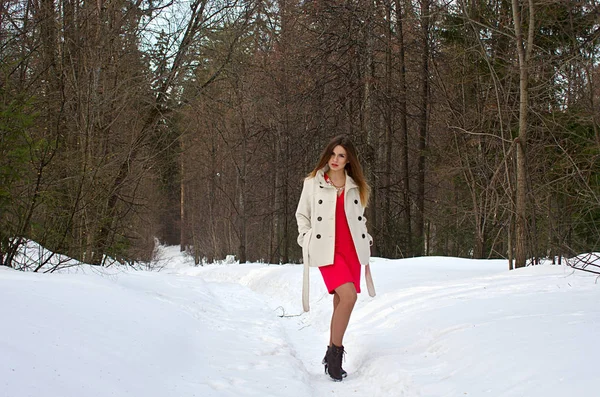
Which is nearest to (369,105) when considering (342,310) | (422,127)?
(422,127)

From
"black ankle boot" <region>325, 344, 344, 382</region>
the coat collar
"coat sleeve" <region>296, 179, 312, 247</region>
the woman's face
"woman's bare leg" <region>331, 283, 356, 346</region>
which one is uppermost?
the woman's face

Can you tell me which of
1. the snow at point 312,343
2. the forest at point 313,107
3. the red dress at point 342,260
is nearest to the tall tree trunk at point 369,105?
the forest at point 313,107

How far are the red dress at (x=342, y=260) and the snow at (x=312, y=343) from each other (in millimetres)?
742

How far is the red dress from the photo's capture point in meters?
4.57

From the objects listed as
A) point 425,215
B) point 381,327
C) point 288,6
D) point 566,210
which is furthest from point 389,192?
point 381,327

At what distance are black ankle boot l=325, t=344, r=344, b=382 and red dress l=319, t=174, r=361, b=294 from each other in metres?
0.51

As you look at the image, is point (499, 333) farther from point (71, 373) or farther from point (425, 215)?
point (425, 215)

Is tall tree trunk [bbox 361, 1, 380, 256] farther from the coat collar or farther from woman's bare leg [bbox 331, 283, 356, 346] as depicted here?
woman's bare leg [bbox 331, 283, 356, 346]

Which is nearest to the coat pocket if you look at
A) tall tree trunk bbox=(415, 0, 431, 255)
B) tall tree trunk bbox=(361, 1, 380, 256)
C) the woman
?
the woman

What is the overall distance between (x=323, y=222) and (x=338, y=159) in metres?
0.60

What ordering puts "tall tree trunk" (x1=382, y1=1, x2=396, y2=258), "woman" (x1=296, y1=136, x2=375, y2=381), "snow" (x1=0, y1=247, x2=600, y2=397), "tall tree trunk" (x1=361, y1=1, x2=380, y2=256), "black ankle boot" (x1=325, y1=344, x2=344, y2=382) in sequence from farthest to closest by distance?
"tall tree trunk" (x1=382, y1=1, x2=396, y2=258) → "tall tree trunk" (x1=361, y1=1, x2=380, y2=256) → "woman" (x1=296, y1=136, x2=375, y2=381) → "black ankle boot" (x1=325, y1=344, x2=344, y2=382) → "snow" (x1=0, y1=247, x2=600, y2=397)

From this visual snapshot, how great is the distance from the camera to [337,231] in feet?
15.3

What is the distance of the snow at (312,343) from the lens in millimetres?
2910

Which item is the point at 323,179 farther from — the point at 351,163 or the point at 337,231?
the point at 337,231
